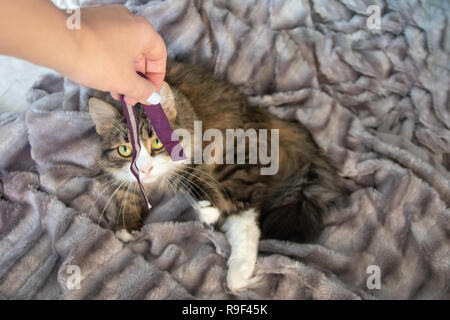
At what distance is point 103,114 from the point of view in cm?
118

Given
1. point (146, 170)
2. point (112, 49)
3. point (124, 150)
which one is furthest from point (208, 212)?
point (112, 49)

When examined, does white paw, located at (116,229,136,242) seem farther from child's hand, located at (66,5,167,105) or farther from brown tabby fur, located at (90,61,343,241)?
child's hand, located at (66,5,167,105)

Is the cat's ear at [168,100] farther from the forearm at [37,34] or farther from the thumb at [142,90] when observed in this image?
the forearm at [37,34]

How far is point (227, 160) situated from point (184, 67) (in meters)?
0.44

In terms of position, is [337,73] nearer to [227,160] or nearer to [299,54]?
[299,54]

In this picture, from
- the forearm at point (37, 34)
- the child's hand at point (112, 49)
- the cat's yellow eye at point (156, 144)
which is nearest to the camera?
the forearm at point (37, 34)

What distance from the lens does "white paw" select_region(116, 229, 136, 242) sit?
120 centimetres

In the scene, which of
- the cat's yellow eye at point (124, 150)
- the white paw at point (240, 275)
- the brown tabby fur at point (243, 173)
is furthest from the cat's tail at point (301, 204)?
the cat's yellow eye at point (124, 150)

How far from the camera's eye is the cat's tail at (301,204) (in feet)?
3.63

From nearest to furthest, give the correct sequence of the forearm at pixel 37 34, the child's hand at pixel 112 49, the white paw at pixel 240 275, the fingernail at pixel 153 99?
the forearm at pixel 37 34
the child's hand at pixel 112 49
the fingernail at pixel 153 99
the white paw at pixel 240 275

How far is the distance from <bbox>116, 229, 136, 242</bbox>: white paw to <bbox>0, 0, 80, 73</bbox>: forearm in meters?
0.71

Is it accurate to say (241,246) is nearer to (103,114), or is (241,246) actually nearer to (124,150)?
(124,150)

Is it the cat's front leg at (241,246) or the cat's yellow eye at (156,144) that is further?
the cat's yellow eye at (156,144)

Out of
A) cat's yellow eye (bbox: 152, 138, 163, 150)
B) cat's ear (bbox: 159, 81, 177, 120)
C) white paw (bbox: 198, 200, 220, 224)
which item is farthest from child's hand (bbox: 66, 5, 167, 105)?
white paw (bbox: 198, 200, 220, 224)
